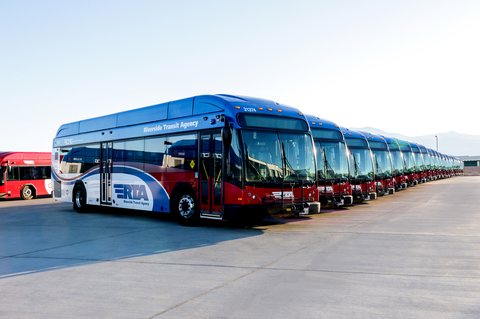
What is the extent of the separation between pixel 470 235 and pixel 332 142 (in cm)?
777

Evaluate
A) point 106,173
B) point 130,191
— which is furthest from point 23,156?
point 130,191

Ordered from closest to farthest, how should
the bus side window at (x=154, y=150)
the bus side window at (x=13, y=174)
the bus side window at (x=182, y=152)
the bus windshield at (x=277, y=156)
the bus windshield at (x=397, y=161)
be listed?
the bus windshield at (x=277, y=156)
the bus side window at (x=182, y=152)
the bus side window at (x=154, y=150)
the bus windshield at (x=397, y=161)
the bus side window at (x=13, y=174)

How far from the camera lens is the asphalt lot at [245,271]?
5000mm

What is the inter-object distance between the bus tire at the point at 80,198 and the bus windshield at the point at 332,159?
9348 mm

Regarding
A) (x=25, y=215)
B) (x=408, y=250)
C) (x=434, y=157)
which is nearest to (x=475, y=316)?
(x=408, y=250)

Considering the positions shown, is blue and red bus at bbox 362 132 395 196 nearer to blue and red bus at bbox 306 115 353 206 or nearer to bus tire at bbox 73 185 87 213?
blue and red bus at bbox 306 115 353 206

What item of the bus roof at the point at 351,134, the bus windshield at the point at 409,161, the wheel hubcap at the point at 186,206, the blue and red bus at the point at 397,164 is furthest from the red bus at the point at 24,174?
the bus windshield at the point at 409,161

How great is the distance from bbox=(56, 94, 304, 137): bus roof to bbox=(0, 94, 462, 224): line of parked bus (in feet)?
A: 0.11

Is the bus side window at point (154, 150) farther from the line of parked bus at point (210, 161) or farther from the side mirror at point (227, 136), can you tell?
the side mirror at point (227, 136)

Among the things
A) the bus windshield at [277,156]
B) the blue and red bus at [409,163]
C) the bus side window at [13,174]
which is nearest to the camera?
the bus windshield at [277,156]

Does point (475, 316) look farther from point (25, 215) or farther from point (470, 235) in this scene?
point (25, 215)

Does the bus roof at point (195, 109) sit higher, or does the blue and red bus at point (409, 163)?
the bus roof at point (195, 109)

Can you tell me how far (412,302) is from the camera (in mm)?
5098

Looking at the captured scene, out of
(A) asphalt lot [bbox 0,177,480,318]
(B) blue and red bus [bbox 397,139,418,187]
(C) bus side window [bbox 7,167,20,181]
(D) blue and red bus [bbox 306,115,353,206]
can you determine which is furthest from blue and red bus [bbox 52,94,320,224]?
(B) blue and red bus [bbox 397,139,418,187]
